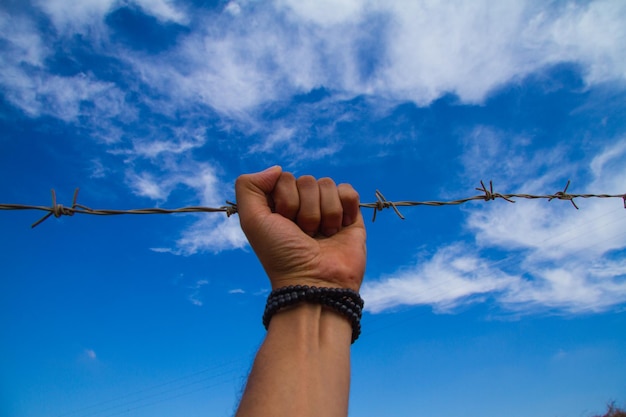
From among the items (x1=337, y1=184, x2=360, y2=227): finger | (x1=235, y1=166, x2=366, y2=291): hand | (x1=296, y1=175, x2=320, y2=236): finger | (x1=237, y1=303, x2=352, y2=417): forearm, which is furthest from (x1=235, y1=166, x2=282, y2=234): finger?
(x1=237, y1=303, x2=352, y2=417): forearm

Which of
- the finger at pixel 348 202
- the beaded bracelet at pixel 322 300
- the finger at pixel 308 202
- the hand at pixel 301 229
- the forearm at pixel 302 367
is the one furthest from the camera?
the finger at pixel 348 202

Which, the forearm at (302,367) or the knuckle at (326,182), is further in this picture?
the knuckle at (326,182)

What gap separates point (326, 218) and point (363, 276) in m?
0.31

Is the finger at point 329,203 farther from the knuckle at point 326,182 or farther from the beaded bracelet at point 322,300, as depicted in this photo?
the beaded bracelet at point 322,300

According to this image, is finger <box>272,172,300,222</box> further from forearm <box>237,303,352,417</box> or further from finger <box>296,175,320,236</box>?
forearm <box>237,303,352,417</box>

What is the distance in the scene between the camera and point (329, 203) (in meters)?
2.25

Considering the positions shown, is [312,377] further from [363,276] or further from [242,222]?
[242,222]

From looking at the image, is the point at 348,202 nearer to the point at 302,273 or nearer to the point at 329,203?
the point at 329,203

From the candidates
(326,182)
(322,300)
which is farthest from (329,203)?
(322,300)

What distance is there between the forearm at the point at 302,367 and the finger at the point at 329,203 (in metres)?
0.45

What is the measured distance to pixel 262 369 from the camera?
68.4 inches

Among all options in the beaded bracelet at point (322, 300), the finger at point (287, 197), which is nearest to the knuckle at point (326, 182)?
the finger at point (287, 197)

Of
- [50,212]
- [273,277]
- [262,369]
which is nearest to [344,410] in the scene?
[262,369]

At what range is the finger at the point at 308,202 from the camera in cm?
221
